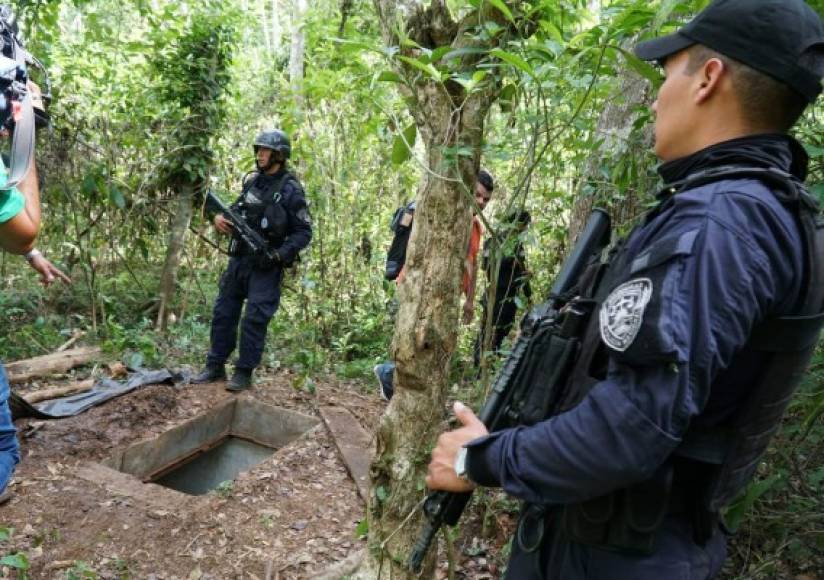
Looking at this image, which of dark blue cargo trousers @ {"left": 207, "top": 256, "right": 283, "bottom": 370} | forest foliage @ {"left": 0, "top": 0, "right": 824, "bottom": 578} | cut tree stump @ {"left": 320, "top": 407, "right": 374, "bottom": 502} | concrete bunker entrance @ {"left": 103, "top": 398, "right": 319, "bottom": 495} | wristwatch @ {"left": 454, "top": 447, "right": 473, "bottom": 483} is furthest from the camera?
forest foliage @ {"left": 0, "top": 0, "right": 824, "bottom": 578}

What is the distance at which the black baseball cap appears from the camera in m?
1.04

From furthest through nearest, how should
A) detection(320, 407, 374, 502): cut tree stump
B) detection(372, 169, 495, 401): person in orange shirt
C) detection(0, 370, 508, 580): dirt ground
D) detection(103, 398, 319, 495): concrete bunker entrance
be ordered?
detection(372, 169, 495, 401): person in orange shirt
detection(103, 398, 319, 495): concrete bunker entrance
detection(320, 407, 374, 502): cut tree stump
detection(0, 370, 508, 580): dirt ground

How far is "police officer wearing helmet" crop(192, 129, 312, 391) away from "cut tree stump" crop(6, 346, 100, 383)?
1.05m

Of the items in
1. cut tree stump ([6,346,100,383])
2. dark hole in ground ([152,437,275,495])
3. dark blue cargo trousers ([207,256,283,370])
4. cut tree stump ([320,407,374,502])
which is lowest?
dark hole in ground ([152,437,275,495])

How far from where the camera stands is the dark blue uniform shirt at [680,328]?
965 millimetres

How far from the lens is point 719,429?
1117 millimetres

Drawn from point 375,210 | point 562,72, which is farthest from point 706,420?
point 375,210

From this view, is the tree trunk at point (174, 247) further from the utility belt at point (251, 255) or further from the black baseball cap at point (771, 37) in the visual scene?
the black baseball cap at point (771, 37)

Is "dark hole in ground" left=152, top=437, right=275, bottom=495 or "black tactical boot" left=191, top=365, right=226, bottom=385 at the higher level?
"black tactical boot" left=191, top=365, right=226, bottom=385

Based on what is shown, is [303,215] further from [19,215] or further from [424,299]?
[19,215]

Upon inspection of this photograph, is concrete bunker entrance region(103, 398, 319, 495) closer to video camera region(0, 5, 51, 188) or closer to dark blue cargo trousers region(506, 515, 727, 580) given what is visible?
video camera region(0, 5, 51, 188)

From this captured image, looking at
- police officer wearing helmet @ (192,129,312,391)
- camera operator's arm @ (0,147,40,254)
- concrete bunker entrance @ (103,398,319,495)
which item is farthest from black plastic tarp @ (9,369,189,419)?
camera operator's arm @ (0,147,40,254)

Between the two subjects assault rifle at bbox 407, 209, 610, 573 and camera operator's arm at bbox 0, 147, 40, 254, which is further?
camera operator's arm at bbox 0, 147, 40, 254

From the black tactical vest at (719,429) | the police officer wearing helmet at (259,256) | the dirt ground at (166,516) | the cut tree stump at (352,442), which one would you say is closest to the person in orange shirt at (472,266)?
the cut tree stump at (352,442)
